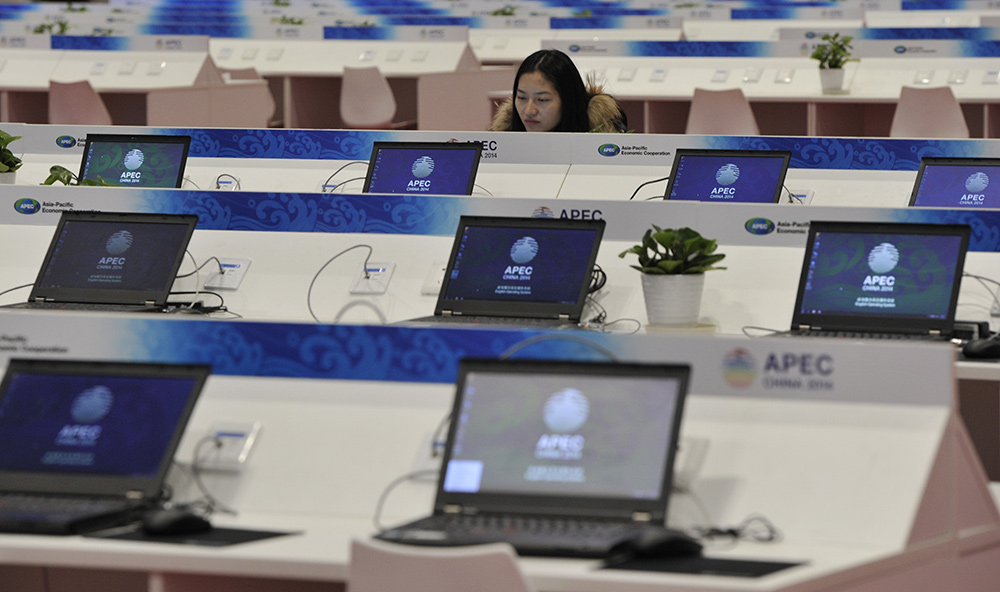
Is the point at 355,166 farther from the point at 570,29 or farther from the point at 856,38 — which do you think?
the point at 570,29

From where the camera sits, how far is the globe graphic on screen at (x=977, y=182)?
3994 mm

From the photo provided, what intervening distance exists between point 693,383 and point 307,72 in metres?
7.85

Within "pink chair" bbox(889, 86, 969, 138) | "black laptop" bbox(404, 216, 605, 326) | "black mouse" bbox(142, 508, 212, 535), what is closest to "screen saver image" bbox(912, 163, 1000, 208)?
"black laptop" bbox(404, 216, 605, 326)

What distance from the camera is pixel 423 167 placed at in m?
4.54

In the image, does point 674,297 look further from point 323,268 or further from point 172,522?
point 172,522

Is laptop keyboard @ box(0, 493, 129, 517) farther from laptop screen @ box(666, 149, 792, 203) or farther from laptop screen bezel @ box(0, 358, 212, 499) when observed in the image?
laptop screen @ box(666, 149, 792, 203)

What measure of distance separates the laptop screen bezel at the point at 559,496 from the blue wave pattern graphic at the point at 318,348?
99 mm

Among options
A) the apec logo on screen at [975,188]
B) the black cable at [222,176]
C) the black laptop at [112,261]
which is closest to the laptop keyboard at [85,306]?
the black laptop at [112,261]

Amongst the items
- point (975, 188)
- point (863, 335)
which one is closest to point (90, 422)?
point (863, 335)

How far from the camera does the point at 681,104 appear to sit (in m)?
8.63

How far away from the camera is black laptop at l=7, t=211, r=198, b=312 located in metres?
3.39

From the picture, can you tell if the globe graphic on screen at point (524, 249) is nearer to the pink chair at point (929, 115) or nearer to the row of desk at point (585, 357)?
the row of desk at point (585, 357)

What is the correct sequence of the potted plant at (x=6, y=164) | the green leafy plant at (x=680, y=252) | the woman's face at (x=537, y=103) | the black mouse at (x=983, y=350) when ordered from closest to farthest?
the black mouse at (x=983, y=350) → the green leafy plant at (x=680, y=252) → the potted plant at (x=6, y=164) → the woman's face at (x=537, y=103)

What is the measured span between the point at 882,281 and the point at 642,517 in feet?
4.44
